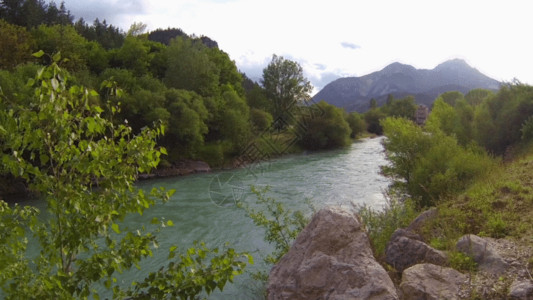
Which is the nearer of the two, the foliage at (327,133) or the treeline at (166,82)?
the treeline at (166,82)

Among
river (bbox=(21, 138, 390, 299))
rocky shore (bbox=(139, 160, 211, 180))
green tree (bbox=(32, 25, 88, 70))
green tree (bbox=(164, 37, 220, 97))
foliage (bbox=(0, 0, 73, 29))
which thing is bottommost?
river (bbox=(21, 138, 390, 299))

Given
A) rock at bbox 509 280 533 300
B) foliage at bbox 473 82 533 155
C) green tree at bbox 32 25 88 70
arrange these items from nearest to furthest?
rock at bbox 509 280 533 300 < foliage at bbox 473 82 533 155 < green tree at bbox 32 25 88 70

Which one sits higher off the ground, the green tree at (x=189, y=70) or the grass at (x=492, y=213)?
the green tree at (x=189, y=70)

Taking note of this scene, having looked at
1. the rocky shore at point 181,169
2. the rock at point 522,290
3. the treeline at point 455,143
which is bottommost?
the rocky shore at point 181,169

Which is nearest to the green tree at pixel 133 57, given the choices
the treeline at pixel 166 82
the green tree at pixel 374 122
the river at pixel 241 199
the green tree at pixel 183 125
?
the treeline at pixel 166 82

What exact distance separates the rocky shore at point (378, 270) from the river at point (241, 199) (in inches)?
117

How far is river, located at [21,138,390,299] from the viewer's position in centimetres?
1212

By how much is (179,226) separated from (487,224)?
1207cm

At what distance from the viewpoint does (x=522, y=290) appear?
5402 mm

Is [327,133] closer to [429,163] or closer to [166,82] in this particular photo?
[166,82]

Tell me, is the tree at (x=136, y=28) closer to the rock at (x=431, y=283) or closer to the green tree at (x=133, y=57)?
the green tree at (x=133, y=57)

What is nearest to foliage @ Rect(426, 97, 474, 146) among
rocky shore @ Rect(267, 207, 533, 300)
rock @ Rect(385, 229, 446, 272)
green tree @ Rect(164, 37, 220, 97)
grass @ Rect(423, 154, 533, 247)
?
grass @ Rect(423, 154, 533, 247)

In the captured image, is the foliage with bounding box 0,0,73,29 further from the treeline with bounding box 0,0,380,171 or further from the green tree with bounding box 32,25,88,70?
the green tree with bounding box 32,25,88,70

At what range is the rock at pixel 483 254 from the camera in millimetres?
6371
